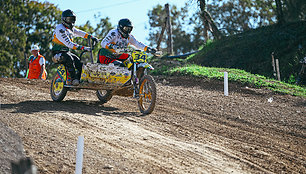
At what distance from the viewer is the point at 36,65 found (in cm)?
1355

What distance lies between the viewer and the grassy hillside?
758 inches

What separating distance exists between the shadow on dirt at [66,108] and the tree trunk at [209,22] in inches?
603

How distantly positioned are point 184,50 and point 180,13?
17.3 ft

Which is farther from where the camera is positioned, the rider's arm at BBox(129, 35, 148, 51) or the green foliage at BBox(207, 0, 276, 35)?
the green foliage at BBox(207, 0, 276, 35)

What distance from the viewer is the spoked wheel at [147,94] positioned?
864 cm

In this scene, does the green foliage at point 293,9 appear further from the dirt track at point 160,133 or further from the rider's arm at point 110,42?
the rider's arm at point 110,42

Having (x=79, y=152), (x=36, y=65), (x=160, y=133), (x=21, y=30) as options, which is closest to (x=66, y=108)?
(x=160, y=133)

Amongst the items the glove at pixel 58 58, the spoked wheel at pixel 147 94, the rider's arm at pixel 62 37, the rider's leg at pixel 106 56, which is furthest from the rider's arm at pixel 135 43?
the glove at pixel 58 58

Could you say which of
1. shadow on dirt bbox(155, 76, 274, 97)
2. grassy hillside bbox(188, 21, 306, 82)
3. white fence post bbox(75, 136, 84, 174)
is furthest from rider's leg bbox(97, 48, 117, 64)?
grassy hillside bbox(188, 21, 306, 82)

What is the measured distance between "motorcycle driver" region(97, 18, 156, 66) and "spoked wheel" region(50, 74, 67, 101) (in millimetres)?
1099

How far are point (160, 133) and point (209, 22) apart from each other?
1778 centimetres

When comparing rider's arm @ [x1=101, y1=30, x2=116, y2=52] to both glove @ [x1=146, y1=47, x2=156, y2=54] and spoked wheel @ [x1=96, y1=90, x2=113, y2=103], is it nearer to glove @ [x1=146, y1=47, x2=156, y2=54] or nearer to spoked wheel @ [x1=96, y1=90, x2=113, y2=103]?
glove @ [x1=146, y1=47, x2=156, y2=54]

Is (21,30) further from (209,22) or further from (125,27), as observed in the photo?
(125,27)

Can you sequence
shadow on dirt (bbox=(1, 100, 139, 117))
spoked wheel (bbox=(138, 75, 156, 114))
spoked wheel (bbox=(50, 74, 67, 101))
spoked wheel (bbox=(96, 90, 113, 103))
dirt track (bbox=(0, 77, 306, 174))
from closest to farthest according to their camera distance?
dirt track (bbox=(0, 77, 306, 174))
shadow on dirt (bbox=(1, 100, 139, 117))
spoked wheel (bbox=(138, 75, 156, 114))
spoked wheel (bbox=(50, 74, 67, 101))
spoked wheel (bbox=(96, 90, 113, 103))
